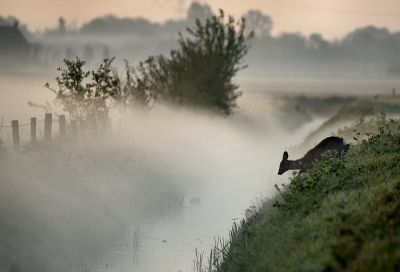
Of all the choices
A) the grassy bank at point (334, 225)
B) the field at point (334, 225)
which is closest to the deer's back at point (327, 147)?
the field at point (334, 225)

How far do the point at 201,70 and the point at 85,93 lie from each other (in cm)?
1978

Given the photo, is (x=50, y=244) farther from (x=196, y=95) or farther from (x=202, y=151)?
(x=196, y=95)

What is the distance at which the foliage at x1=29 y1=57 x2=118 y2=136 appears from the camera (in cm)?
2228

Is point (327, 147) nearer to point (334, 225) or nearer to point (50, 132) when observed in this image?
point (334, 225)

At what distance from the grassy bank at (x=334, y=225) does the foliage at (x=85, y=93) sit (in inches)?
489

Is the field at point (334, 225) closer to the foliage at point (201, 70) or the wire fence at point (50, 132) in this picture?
the wire fence at point (50, 132)

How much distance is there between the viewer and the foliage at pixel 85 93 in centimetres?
2228

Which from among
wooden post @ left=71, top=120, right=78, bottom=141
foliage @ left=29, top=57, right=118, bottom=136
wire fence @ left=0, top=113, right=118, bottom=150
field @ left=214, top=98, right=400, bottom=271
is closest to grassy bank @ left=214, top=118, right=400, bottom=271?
field @ left=214, top=98, right=400, bottom=271

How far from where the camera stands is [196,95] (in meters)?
39.1

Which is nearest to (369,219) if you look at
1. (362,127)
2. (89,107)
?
(89,107)

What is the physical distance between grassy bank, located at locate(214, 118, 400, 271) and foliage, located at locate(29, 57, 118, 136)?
12433 millimetres

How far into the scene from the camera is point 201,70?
137 ft

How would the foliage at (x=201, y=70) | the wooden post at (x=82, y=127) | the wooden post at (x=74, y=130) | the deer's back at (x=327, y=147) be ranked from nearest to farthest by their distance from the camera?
the deer's back at (x=327, y=147), the wooden post at (x=74, y=130), the wooden post at (x=82, y=127), the foliage at (x=201, y=70)

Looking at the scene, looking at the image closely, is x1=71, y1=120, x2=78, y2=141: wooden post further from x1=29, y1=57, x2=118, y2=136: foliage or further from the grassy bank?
the grassy bank
